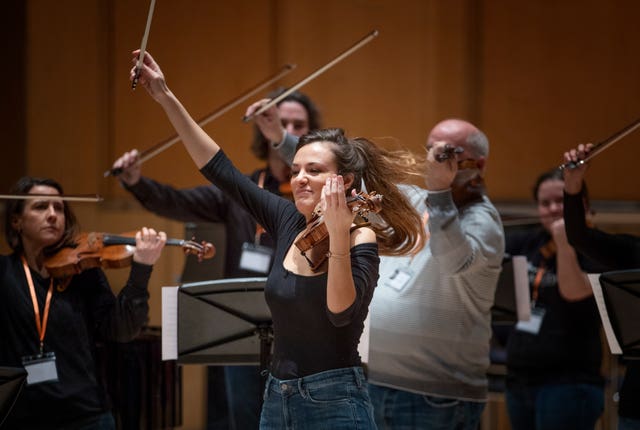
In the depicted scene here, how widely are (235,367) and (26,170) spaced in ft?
7.15

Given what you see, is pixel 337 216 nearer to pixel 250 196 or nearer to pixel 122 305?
pixel 250 196


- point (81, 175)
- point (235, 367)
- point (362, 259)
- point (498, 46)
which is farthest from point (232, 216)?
point (498, 46)

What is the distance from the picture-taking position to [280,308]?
2.07 m

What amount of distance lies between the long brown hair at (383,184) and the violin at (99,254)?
69 centimetres

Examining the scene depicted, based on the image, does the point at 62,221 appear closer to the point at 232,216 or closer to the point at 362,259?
the point at 232,216

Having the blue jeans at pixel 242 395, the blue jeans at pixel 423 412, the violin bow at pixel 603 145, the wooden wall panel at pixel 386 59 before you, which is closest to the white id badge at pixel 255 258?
the blue jeans at pixel 242 395

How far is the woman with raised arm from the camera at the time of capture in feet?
6.53

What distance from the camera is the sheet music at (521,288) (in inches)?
126

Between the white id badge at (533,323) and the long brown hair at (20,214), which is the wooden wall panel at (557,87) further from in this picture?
the long brown hair at (20,214)

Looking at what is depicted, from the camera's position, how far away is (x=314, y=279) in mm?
2062

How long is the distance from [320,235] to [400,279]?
0.76 metres

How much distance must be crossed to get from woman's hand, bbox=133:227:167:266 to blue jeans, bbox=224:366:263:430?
572 mm

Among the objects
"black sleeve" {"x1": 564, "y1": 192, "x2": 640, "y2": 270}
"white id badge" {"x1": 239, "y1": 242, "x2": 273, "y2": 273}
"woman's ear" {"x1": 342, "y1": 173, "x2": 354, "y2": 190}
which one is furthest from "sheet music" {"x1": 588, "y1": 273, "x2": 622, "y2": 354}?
"white id badge" {"x1": 239, "y1": 242, "x2": 273, "y2": 273}

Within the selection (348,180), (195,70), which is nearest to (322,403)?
(348,180)
